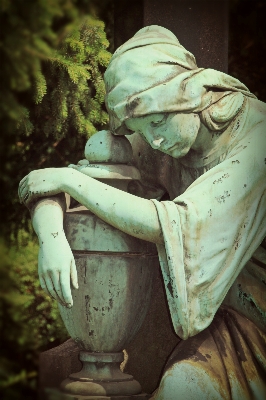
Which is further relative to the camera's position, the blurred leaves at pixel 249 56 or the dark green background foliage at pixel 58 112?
the blurred leaves at pixel 249 56

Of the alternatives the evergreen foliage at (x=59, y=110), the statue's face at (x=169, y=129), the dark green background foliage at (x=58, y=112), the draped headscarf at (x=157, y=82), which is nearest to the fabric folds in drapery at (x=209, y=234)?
the statue's face at (x=169, y=129)

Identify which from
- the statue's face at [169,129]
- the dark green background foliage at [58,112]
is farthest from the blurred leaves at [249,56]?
the statue's face at [169,129]

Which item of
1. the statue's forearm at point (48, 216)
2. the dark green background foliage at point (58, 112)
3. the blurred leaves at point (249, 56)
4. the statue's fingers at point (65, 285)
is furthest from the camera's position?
the blurred leaves at point (249, 56)

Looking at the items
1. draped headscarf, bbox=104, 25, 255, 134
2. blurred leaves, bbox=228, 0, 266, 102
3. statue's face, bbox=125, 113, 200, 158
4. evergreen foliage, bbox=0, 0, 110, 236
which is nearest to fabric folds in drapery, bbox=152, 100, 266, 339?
statue's face, bbox=125, 113, 200, 158

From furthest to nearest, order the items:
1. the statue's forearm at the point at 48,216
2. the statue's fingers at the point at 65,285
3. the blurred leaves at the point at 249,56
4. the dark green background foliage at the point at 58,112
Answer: the blurred leaves at the point at 249,56, the dark green background foliage at the point at 58,112, the statue's forearm at the point at 48,216, the statue's fingers at the point at 65,285

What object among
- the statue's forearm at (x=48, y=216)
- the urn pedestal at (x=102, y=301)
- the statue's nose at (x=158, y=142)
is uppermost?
the statue's nose at (x=158, y=142)

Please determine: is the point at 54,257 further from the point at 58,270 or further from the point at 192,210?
the point at 192,210

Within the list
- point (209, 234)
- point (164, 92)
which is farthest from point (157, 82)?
point (209, 234)

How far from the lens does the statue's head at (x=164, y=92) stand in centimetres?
342

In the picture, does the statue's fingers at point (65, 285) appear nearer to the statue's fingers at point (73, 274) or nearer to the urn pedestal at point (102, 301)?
the statue's fingers at point (73, 274)

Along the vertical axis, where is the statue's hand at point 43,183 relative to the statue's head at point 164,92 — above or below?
below

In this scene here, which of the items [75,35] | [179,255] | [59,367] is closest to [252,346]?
[179,255]

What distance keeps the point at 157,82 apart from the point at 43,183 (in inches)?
22.5

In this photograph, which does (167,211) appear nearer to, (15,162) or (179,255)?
(179,255)
